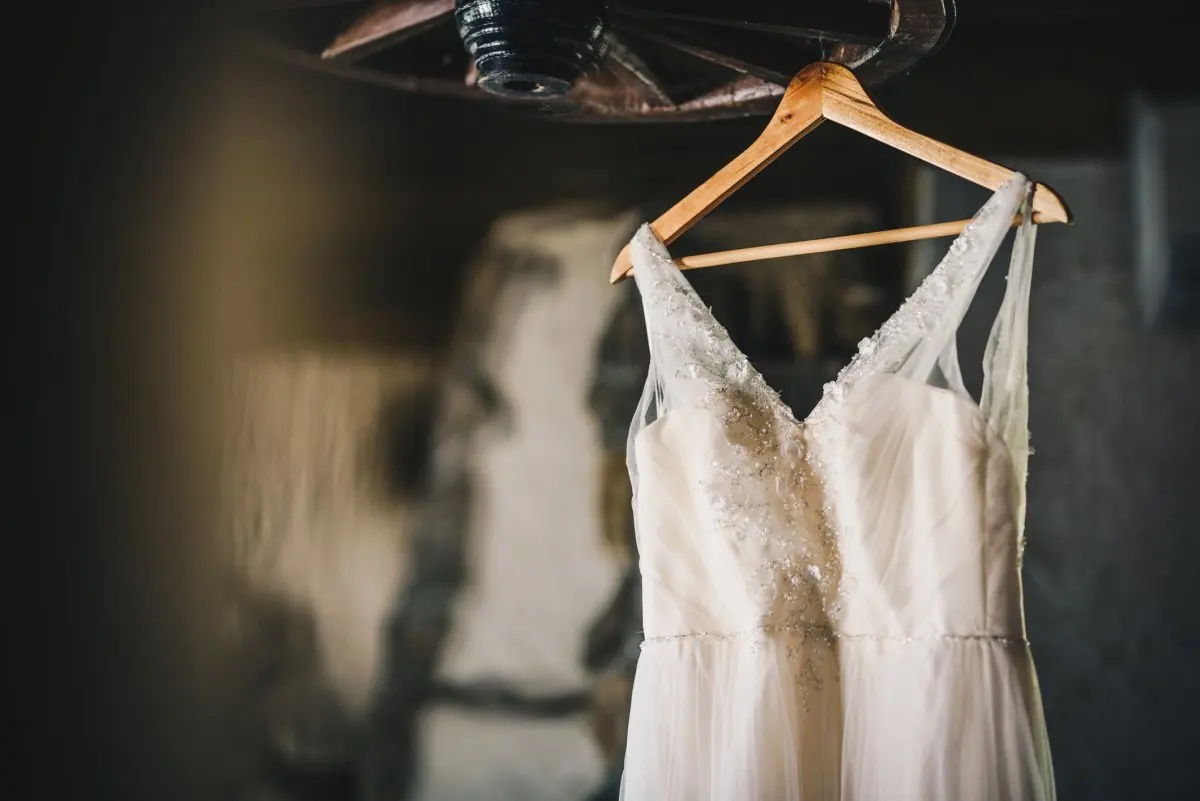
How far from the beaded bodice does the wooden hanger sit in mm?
48

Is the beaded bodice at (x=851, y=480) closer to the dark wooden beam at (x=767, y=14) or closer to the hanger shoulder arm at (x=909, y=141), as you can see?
the hanger shoulder arm at (x=909, y=141)

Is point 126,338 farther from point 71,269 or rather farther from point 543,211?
point 543,211

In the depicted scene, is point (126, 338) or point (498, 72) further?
point (126, 338)

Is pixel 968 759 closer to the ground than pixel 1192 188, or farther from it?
closer to the ground

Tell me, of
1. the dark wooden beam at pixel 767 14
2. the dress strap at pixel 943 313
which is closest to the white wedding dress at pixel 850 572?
the dress strap at pixel 943 313

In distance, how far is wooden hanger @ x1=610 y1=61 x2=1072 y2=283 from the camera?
1.21m

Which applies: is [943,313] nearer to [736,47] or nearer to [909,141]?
[909,141]

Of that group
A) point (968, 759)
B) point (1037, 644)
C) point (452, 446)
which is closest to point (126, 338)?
point (452, 446)

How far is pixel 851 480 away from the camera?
1.19m

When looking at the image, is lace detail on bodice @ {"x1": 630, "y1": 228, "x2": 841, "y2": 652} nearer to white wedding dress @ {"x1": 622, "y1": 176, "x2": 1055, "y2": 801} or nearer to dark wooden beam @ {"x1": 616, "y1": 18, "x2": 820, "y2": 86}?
white wedding dress @ {"x1": 622, "y1": 176, "x2": 1055, "y2": 801}

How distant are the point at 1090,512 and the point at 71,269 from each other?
153 cm

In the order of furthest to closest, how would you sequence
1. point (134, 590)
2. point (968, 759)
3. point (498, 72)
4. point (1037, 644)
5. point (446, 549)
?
point (446, 549) → point (1037, 644) → point (134, 590) → point (498, 72) → point (968, 759)

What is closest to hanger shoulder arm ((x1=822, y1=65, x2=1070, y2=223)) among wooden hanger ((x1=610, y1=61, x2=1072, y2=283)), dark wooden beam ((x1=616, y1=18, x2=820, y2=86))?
wooden hanger ((x1=610, y1=61, x2=1072, y2=283))

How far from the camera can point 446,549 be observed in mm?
1876
